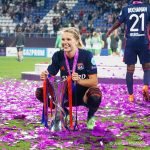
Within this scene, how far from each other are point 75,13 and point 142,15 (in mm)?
29905

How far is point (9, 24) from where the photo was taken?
40219 mm

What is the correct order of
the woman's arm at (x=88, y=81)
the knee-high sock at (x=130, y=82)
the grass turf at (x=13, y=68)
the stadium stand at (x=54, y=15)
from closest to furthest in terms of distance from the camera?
the woman's arm at (x=88, y=81) → the knee-high sock at (x=130, y=82) → the grass turf at (x=13, y=68) → the stadium stand at (x=54, y=15)

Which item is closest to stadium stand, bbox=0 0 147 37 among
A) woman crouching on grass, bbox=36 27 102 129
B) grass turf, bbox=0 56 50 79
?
grass turf, bbox=0 56 50 79

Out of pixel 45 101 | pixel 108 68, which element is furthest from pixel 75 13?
pixel 45 101

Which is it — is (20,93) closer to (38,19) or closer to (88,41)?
(88,41)

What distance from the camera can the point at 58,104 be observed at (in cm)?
594

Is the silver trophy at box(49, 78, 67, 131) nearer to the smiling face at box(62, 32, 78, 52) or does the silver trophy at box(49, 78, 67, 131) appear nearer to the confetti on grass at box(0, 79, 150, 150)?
the confetti on grass at box(0, 79, 150, 150)

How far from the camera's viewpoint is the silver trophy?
231 inches

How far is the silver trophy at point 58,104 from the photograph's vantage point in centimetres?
586

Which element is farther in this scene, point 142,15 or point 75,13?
point 75,13

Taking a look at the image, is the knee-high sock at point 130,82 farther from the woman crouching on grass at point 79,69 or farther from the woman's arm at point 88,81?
the woman's arm at point 88,81

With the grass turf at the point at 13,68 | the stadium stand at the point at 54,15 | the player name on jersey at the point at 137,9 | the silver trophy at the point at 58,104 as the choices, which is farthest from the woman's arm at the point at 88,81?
Result: the stadium stand at the point at 54,15

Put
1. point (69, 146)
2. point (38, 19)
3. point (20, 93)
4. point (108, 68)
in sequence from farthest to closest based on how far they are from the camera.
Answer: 1. point (38, 19)
2. point (108, 68)
3. point (20, 93)
4. point (69, 146)

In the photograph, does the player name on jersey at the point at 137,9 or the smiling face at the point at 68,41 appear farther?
the player name on jersey at the point at 137,9
